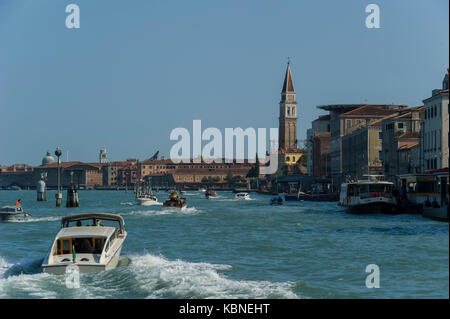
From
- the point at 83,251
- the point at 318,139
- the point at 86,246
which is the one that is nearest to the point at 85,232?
the point at 86,246

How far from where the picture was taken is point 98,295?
18.5m

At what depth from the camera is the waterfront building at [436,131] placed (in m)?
55.0

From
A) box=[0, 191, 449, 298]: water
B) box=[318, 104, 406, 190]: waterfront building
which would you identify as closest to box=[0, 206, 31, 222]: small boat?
box=[0, 191, 449, 298]: water

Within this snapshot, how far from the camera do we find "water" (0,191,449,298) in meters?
18.9

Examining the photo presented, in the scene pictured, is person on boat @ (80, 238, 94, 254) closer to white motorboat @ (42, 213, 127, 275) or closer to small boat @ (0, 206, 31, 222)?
white motorboat @ (42, 213, 127, 275)

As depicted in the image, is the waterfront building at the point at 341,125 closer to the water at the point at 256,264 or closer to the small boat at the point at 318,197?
the small boat at the point at 318,197

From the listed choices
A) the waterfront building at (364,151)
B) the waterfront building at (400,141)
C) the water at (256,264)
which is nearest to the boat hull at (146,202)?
the waterfront building at (364,151)

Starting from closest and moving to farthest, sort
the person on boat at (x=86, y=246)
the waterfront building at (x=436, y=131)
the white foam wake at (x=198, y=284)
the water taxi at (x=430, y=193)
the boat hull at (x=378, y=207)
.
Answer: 1. the white foam wake at (x=198, y=284)
2. the person on boat at (x=86, y=246)
3. the water taxi at (x=430, y=193)
4. the boat hull at (x=378, y=207)
5. the waterfront building at (x=436, y=131)

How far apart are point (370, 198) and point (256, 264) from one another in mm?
30568

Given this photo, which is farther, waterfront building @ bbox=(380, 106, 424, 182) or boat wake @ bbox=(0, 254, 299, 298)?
waterfront building @ bbox=(380, 106, 424, 182)

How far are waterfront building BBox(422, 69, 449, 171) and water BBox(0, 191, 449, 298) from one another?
53.2 ft

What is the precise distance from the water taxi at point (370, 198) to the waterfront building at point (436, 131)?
4537 millimetres
